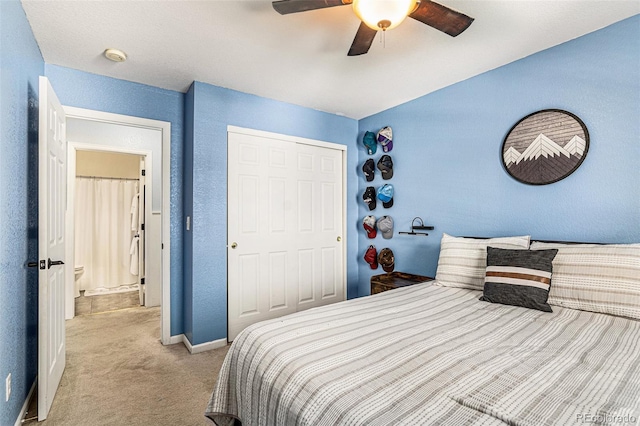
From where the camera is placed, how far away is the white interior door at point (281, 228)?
310 centimetres

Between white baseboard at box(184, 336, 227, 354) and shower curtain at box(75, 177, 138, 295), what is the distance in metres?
2.84

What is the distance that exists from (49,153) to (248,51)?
4.89 ft

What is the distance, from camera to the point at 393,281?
2.94 meters

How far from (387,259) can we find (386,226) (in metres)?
0.37

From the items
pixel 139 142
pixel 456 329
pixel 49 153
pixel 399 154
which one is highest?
pixel 139 142

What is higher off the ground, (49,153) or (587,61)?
(587,61)

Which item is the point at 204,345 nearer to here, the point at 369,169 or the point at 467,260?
the point at 467,260

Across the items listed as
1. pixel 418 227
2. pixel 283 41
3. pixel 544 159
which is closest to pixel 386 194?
pixel 418 227

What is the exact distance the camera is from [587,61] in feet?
7.04

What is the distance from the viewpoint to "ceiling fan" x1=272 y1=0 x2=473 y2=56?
4.73ft

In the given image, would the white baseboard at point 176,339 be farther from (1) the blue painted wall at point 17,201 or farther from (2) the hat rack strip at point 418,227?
(2) the hat rack strip at point 418,227

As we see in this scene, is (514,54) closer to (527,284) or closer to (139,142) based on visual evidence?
(527,284)

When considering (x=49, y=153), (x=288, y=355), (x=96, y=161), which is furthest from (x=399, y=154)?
(x=96, y=161)

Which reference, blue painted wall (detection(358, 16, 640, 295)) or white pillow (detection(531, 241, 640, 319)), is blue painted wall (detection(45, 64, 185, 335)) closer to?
blue painted wall (detection(358, 16, 640, 295))
